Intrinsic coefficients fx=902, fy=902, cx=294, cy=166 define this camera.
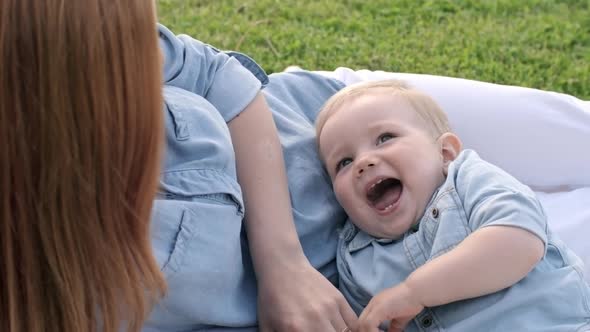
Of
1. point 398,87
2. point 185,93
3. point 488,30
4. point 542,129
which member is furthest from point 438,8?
point 185,93

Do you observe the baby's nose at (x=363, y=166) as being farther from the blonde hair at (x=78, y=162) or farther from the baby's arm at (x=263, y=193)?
the blonde hair at (x=78, y=162)

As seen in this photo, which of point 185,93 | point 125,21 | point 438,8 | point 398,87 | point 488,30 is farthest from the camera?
point 438,8

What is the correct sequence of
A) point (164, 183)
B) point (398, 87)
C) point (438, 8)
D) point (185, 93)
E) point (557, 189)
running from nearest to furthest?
point (164, 183)
point (185, 93)
point (398, 87)
point (557, 189)
point (438, 8)

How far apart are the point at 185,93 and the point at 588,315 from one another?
781 millimetres

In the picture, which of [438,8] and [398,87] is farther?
[438,8]

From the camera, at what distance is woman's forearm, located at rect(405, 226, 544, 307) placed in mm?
1452

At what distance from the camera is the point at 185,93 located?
5.21 feet

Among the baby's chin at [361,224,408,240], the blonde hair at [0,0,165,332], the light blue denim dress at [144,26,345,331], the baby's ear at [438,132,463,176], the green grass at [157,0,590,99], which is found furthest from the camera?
the green grass at [157,0,590,99]

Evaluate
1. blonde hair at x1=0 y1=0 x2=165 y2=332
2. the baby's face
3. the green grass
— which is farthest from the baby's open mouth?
the green grass

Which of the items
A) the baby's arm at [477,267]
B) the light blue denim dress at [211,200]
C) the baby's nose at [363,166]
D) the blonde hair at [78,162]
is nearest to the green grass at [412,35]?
the light blue denim dress at [211,200]

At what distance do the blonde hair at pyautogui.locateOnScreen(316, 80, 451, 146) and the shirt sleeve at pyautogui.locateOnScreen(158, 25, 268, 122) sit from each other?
0.15m

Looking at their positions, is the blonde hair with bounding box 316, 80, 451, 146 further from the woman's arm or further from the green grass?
the green grass

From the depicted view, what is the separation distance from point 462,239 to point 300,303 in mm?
293

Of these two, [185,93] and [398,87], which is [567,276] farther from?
[185,93]
